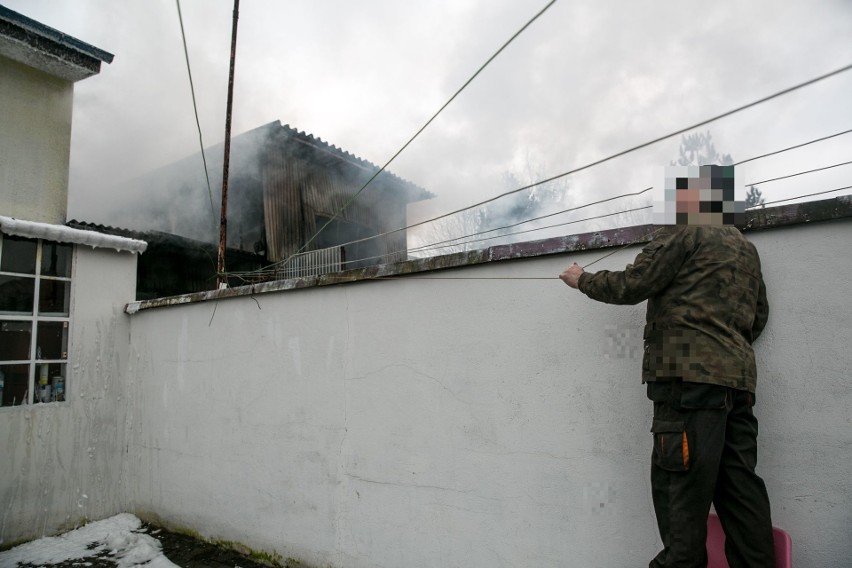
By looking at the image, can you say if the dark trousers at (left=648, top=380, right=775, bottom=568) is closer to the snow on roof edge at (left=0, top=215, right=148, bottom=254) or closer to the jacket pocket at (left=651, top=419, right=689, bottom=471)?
the jacket pocket at (left=651, top=419, right=689, bottom=471)

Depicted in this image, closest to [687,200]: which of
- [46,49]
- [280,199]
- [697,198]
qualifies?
[697,198]

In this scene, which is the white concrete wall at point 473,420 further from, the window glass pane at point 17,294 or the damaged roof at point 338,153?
the damaged roof at point 338,153

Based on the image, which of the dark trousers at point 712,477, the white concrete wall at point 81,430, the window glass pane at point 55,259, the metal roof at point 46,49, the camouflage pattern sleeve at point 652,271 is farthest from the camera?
the metal roof at point 46,49

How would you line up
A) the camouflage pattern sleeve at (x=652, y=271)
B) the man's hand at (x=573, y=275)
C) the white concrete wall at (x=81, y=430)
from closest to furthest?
the camouflage pattern sleeve at (x=652, y=271) < the man's hand at (x=573, y=275) < the white concrete wall at (x=81, y=430)

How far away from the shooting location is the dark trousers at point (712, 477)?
5.54 ft

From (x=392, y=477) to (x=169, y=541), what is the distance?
8.50 feet

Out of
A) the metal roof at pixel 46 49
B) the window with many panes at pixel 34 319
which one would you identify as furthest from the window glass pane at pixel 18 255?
the metal roof at pixel 46 49

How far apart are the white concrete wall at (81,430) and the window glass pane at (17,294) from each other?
0.35 m

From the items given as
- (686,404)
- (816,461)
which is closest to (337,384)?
(686,404)

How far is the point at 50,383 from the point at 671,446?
535cm

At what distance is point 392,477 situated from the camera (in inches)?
117

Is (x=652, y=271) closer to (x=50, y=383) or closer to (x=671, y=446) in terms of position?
(x=671, y=446)

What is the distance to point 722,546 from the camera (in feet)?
6.02

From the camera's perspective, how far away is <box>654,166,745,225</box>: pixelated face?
191cm
